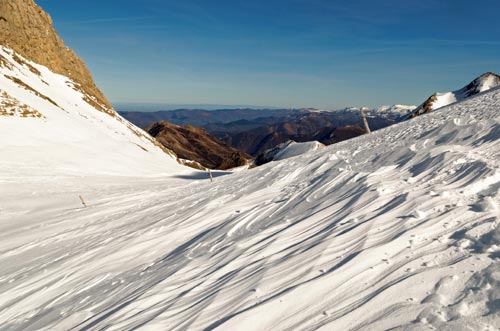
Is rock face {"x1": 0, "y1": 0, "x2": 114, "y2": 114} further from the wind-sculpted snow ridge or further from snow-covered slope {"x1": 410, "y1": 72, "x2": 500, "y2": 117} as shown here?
snow-covered slope {"x1": 410, "y1": 72, "x2": 500, "y2": 117}

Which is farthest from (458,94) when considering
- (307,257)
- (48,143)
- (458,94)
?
(307,257)

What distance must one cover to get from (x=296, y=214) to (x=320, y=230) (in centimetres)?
149

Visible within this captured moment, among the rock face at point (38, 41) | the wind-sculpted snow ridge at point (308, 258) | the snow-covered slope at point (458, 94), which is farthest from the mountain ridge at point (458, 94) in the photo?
the rock face at point (38, 41)

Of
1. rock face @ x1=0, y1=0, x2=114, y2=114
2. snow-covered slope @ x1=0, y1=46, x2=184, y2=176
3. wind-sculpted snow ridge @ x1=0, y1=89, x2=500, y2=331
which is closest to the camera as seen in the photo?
wind-sculpted snow ridge @ x1=0, y1=89, x2=500, y2=331

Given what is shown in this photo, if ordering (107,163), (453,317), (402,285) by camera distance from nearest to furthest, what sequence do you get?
1. (453,317)
2. (402,285)
3. (107,163)

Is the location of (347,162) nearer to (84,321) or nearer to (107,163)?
(84,321)

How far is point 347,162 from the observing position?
1043 centimetres

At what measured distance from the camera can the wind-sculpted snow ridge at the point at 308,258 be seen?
3246 mm

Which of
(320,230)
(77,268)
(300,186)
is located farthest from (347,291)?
(77,268)

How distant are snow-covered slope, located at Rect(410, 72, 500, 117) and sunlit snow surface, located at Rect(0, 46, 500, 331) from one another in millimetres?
61795

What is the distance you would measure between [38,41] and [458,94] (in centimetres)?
9202

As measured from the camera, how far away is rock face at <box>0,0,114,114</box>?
61719 millimetres

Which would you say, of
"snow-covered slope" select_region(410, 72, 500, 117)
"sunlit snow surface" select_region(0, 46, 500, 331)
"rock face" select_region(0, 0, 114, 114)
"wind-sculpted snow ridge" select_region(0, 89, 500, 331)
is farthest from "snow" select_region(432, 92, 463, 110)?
"rock face" select_region(0, 0, 114, 114)

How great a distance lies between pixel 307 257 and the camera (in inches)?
174
